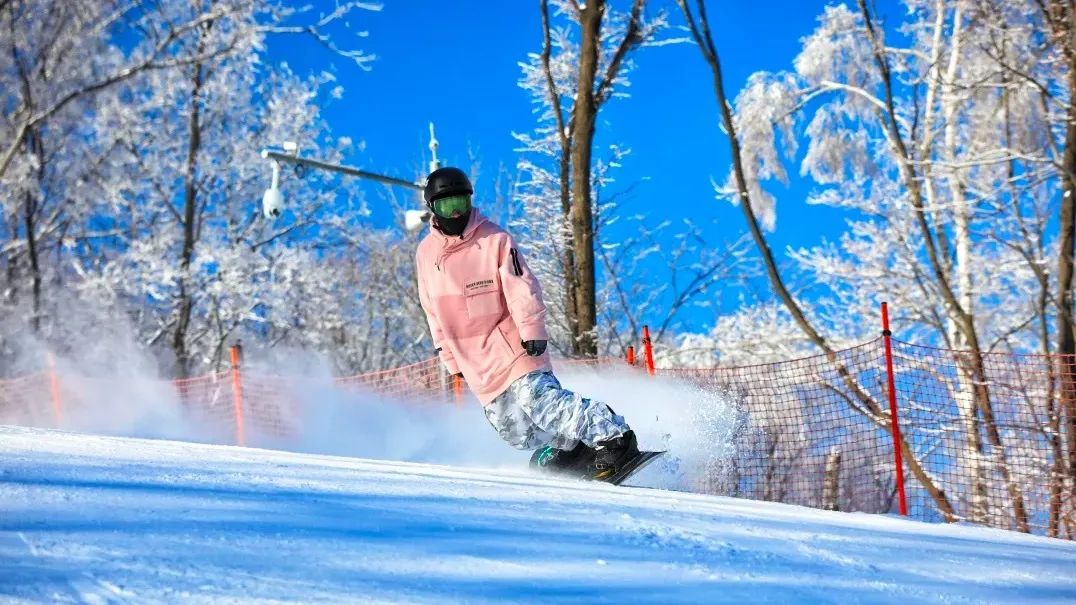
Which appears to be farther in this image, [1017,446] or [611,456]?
[1017,446]

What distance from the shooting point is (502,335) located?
5422 mm

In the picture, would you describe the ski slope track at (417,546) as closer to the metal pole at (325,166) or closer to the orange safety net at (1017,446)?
the orange safety net at (1017,446)

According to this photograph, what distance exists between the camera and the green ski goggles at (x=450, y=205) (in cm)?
528

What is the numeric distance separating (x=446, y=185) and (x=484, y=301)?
672mm

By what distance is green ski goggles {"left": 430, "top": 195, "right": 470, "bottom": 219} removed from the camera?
17.3 feet

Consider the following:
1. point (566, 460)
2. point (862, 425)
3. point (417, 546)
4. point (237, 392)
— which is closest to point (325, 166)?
point (237, 392)

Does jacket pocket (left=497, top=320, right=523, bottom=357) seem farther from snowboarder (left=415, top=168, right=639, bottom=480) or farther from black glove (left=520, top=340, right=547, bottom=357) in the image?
black glove (left=520, top=340, right=547, bottom=357)

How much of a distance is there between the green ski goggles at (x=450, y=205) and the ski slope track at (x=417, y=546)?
1.71 meters

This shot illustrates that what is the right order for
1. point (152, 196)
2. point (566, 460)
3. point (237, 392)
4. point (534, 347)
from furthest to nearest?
point (152, 196) → point (237, 392) → point (566, 460) → point (534, 347)

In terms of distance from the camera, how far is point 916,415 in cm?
1349

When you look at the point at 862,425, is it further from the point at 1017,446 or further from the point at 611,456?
the point at 611,456

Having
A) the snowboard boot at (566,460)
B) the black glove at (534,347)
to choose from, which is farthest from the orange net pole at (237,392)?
the black glove at (534,347)

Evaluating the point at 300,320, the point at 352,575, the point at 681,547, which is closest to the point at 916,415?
the point at 681,547

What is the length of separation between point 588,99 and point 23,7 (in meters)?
14.7
